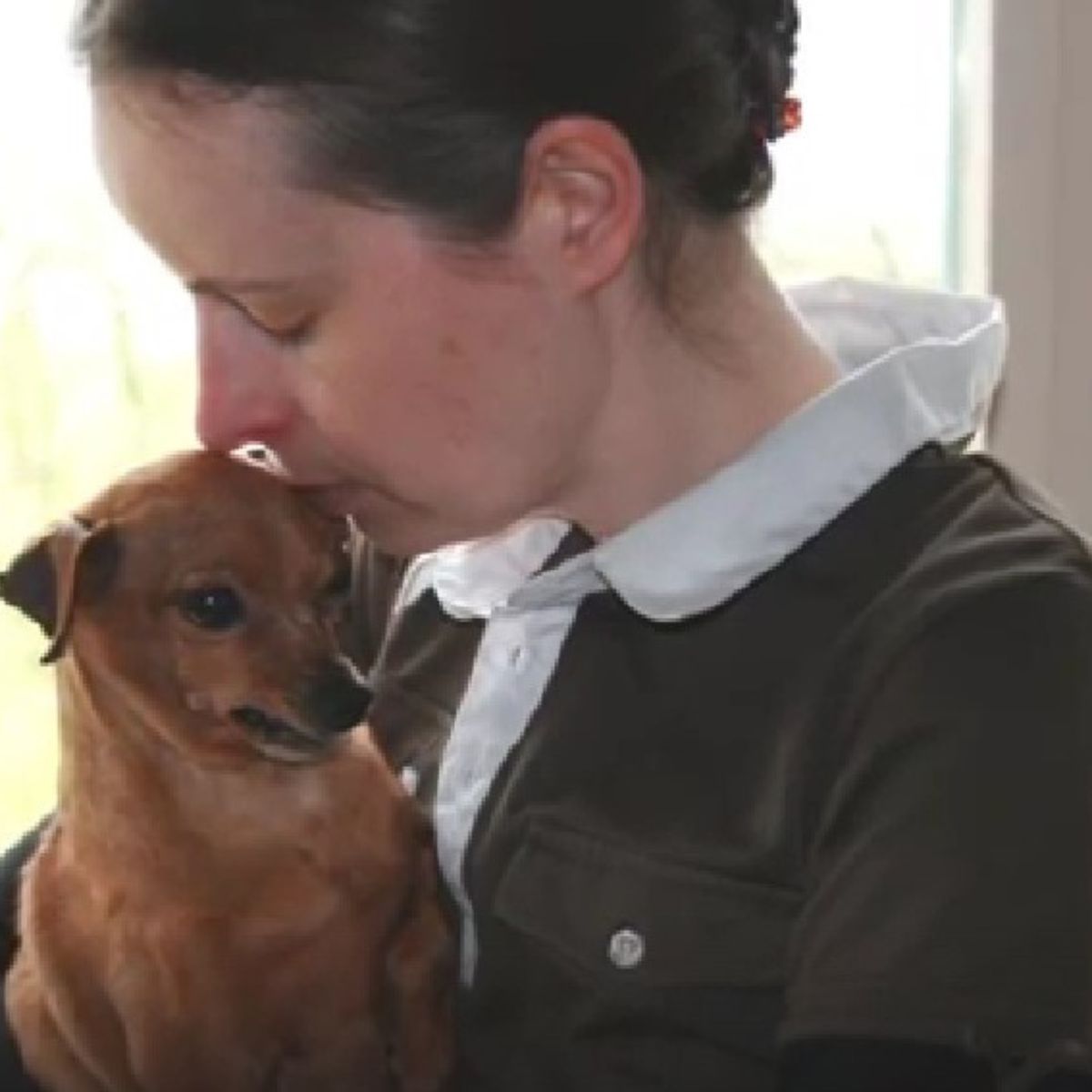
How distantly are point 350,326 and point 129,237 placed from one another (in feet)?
1.61

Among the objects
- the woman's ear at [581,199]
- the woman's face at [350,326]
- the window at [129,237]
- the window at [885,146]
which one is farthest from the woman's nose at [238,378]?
the window at [885,146]

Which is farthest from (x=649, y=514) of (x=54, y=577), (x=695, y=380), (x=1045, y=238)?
(x=1045, y=238)

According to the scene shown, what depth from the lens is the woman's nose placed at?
94 centimetres

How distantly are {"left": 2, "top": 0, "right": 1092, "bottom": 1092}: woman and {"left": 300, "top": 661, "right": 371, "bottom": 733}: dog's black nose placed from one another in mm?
49

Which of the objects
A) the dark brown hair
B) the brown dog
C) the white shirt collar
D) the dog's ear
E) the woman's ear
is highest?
the dark brown hair

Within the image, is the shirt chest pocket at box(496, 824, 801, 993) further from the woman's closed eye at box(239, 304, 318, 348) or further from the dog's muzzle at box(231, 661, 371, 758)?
the woman's closed eye at box(239, 304, 318, 348)

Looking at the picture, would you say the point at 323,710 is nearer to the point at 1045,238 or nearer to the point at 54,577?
the point at 54,577

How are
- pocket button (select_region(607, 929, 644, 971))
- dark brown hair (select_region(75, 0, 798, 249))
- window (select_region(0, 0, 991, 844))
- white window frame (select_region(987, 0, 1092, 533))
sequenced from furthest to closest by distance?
white window frame (select_region(987, 0, 1092, 533))
window (select_region(0, 0, 991, 844))
pocket button (select_region(607, 929, 644, 971))
dark brown hair (select_region(75, 0, 798, 249))

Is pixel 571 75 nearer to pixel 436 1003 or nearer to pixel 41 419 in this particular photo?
pixel 436 1003

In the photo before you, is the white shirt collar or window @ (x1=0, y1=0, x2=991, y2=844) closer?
the white shirt collar

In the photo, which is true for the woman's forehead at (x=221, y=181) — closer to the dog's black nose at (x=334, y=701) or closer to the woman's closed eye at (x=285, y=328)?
the woman's closed eye at (x=285, y=328)

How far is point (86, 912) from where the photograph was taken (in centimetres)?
113

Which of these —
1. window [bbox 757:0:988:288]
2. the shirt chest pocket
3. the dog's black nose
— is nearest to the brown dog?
the dog's black nose

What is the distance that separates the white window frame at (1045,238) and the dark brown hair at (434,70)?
1.94 ft
